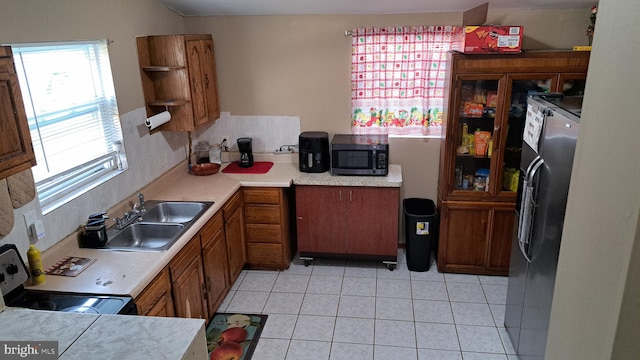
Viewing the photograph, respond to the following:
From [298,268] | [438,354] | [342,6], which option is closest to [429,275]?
[438,354]

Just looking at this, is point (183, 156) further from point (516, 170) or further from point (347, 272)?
point (516, 170)

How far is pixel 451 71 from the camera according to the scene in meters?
3.37

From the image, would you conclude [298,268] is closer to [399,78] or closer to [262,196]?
[262,196]

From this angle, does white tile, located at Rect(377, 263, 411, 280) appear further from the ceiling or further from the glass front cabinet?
the ceiling

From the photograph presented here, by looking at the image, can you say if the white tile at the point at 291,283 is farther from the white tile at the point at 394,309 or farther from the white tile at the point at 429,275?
the white tile at the point at 429,275

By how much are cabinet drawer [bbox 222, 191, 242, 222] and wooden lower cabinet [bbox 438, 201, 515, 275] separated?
1674 millimetres

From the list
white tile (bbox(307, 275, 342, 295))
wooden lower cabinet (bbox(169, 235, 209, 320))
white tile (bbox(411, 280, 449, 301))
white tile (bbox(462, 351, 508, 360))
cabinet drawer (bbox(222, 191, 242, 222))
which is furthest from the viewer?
white tile (bbox(307, 275, 342, 295))

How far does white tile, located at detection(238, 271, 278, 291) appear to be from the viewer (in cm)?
360

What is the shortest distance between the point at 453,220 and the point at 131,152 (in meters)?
2.52

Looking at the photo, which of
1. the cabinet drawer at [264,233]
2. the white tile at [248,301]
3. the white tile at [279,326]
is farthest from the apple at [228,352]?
the cabinet drawer at [264,233]

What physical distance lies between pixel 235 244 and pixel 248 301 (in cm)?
46

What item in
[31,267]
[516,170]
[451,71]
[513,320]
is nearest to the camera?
[31,267]

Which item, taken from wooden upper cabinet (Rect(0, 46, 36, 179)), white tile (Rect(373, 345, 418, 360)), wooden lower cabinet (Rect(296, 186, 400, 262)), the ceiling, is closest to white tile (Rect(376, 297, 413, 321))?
white tile (Rect(373, 345, 418, 360))

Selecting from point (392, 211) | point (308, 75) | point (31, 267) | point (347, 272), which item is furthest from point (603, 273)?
point (308, 75)
